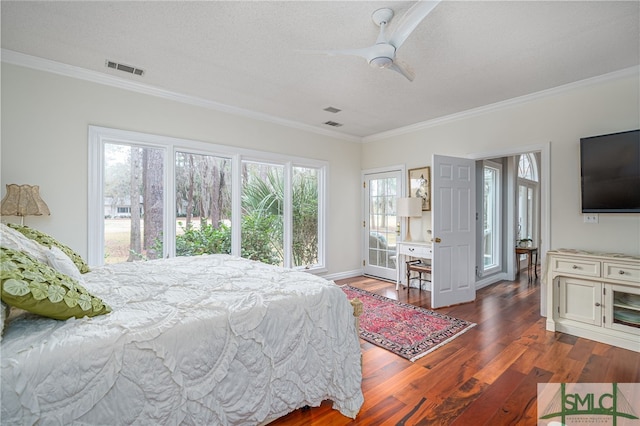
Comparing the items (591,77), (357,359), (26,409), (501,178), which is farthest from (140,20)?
(501,178)

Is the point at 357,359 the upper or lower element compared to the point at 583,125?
lower

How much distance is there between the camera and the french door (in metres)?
5.29

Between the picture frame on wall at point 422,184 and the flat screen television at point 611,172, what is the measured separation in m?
1.90

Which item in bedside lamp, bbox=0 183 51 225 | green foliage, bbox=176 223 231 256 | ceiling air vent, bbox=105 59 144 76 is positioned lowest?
green foliage, bbox=176 223 231 256

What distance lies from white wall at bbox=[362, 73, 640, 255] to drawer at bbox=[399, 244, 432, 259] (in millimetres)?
1492

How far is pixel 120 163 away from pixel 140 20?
5.69 ft

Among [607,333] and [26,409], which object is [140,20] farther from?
[607,333]

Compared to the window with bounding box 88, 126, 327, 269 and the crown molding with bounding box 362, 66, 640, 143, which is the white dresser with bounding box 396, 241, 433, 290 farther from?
the crown molding with bounding box 362, 66, 640, 143

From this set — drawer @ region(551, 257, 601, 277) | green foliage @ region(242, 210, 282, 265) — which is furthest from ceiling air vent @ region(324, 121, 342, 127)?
drawer @ region(551, 257, 601, 277)

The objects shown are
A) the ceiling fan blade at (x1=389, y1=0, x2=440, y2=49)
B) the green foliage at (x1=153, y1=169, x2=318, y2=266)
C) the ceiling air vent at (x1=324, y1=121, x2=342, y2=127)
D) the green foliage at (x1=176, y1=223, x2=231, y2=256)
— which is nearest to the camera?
the ceiling fan blade at (x1=389, y1=0, x2=440, y2=49)

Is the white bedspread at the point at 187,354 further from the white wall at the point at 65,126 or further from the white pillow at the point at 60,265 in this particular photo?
the white wall at the point at 65,126

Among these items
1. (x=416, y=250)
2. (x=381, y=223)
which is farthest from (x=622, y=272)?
(x=381, y=223)

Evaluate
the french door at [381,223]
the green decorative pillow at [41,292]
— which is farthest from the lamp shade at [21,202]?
the french door at [381,223]

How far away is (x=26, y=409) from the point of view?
94cm
